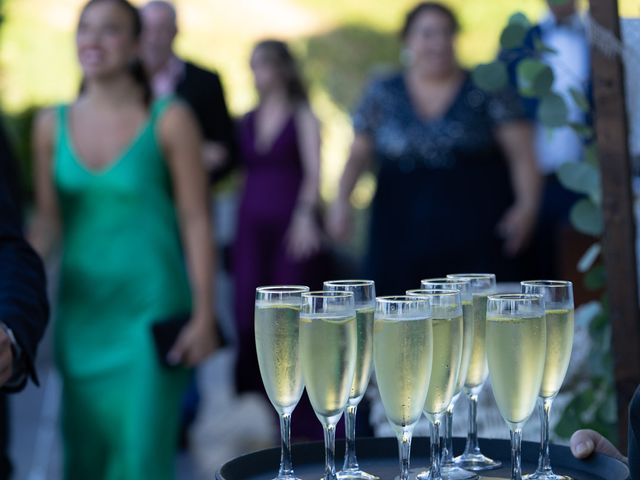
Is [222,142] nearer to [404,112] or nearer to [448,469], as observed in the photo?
[404,112]

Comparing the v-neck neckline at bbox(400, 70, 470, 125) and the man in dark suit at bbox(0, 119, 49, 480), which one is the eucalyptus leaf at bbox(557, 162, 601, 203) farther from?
the v-neck neckline at bbox(400, 70, 470, 125)

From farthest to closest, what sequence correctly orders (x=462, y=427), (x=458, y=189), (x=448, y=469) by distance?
(x=458, y=189), (x=462, y=427), (x=448, y=469)

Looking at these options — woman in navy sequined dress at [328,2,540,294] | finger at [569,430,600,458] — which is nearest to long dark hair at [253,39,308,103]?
woman in navy sequined dress at [328,2,540,294]

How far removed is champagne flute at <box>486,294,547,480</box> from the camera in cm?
193

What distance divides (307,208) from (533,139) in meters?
1.47

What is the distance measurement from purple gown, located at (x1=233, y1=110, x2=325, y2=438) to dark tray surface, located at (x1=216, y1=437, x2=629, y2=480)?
14.1 feet

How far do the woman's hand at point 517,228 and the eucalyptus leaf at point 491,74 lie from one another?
2.57 meters

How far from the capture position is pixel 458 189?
5.63m

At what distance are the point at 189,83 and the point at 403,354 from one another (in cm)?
471

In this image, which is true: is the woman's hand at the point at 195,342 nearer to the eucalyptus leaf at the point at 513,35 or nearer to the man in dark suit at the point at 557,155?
the eucalyptus leaf at the point at 513,35

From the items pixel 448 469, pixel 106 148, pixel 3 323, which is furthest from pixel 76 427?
pixel 448 469

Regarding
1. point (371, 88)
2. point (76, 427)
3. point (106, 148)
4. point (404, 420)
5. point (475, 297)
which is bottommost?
point (76, 427)

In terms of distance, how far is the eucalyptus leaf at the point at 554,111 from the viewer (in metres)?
3.07

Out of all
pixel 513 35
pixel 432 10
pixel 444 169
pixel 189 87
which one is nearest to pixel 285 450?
pixel 513 35
